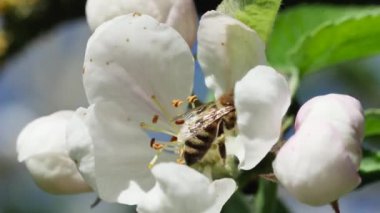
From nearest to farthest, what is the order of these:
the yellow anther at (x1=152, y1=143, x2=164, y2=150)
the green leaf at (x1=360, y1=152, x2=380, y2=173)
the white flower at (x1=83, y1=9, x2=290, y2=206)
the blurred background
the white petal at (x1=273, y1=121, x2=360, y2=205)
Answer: the white petal at (x1=273, y1=121, x2=360, y2=205) < the white flower at (x1=83, y1=9, x2=290, y2=206) < the yellow anther at (x1=152, y1=143, x2=164, y2=150) < the green leaf at (x1=360, y1=152, x2=380, y2=173) < the blurred background

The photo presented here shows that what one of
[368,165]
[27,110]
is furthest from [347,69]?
[368,165]

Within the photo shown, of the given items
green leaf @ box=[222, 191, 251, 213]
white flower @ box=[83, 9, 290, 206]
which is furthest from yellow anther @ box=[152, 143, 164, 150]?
green leaf @ box=[222, 191, 251, 213]

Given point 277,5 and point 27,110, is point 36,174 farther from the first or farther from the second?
point 27,110

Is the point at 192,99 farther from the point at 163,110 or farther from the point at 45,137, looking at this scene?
the point at 45,137

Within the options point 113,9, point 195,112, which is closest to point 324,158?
point 195,112

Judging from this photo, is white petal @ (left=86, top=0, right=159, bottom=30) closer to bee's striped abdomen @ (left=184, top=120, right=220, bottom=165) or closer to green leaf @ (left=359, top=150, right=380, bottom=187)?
bee's striped abdomen @ (left=184, top=120, right=220, bottom=165)

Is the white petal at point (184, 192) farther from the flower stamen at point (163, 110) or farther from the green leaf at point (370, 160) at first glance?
the green leaf at point (370, 160)
